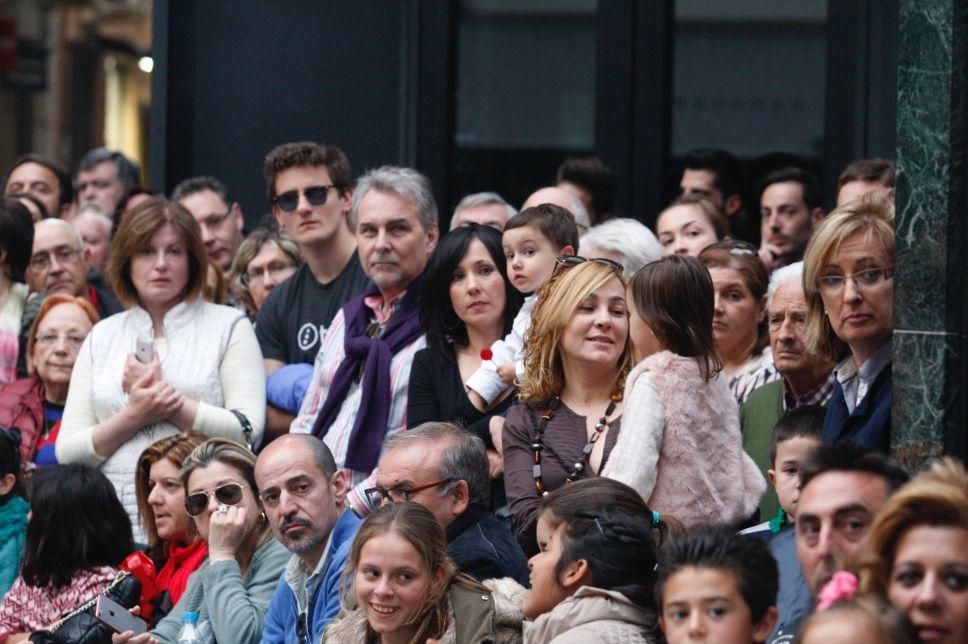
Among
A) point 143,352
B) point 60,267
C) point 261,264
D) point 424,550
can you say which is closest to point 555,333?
point 424,550

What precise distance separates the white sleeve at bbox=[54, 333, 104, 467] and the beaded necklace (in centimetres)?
217

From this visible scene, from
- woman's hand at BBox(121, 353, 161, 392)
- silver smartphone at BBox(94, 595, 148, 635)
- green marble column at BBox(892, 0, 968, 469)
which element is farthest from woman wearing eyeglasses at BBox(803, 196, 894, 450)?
woman's hand at BBox(121, 353, 161, 392)

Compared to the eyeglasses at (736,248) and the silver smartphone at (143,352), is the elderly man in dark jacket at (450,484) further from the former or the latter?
the silver smartphone at (143,352)

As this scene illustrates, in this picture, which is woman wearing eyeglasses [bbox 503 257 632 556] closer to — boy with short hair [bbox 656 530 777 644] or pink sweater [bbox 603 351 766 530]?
pink sweater [bbox 603 351 766 530]

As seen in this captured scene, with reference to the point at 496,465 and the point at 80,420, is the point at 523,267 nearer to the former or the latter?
the point at 496,465

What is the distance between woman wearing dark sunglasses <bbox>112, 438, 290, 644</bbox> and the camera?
6.48 m

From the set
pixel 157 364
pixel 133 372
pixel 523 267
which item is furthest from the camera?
pixel 157 364

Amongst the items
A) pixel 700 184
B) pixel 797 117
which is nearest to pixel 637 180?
pixel 700 184

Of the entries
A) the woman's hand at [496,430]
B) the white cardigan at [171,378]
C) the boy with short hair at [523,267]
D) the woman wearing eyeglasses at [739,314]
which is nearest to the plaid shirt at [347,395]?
the white cardigan at [171,378]

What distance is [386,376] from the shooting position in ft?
23.0

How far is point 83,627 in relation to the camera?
674 cm

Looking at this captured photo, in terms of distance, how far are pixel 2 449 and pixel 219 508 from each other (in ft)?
4.11

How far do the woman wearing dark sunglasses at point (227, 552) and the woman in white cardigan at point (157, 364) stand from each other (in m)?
0.45

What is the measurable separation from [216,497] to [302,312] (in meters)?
1.36
